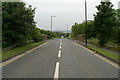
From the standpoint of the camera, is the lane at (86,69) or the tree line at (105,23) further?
the tree line at (105,23)

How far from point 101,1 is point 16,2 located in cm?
1252

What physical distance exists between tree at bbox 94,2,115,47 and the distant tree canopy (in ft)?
33.4

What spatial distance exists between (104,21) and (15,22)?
12.7 meters

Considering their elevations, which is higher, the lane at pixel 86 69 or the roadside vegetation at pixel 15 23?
the roadside vegetation at pixel 15 23

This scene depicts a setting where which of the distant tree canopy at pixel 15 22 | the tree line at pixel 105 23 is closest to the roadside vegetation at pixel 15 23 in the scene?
the distant tree canopy at pixel 15 22

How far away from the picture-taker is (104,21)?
90.0 ft

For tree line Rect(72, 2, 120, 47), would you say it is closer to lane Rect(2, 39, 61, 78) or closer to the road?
the road

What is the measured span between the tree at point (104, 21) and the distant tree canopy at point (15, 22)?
33.4ft

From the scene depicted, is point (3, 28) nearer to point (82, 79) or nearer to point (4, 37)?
point (4, 37)

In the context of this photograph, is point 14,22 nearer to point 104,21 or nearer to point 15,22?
point 15,22

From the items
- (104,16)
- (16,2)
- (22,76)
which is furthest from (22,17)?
(22,76)

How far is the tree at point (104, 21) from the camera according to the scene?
27391 millimetres

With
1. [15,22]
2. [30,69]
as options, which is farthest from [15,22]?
[30,69]

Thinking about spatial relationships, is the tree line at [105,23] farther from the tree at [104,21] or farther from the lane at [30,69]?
the lane at [30,69]
